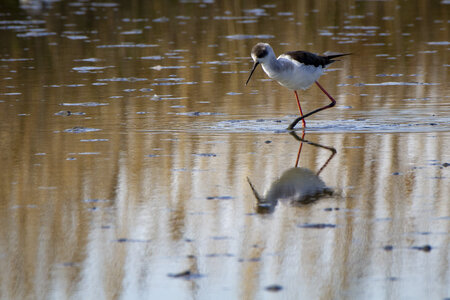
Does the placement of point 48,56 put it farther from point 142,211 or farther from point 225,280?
point 225,280

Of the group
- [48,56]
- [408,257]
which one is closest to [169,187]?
[408,257]

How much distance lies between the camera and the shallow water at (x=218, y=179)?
4672mm

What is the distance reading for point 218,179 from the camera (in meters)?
6.70

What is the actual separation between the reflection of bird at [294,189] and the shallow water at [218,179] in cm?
3

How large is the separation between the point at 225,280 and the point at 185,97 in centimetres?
666

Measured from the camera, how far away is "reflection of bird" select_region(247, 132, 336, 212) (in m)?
6.04

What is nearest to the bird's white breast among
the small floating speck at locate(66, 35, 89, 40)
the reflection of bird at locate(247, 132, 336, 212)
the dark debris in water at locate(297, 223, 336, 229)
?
the reflection of bird at locate(247, 132, 336, 212)

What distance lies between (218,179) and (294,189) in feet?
2.20

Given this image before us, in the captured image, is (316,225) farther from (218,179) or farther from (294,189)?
(218,179)

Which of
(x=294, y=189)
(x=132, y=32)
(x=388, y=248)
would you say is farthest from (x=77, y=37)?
(x=388, y=248)

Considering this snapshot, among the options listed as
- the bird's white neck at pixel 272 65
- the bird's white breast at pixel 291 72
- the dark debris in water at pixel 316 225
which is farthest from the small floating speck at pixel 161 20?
the dark debris in water at pixel 316 225

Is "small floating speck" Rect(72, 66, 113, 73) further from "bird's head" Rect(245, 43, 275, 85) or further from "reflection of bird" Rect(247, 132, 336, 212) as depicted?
"reflection of bird" Rect(247, 132, 336, 212)

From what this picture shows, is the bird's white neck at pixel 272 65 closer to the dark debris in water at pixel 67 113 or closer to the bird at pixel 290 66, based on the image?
the bird at pixel 290 66

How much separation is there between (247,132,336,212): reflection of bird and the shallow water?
28 millimetres
